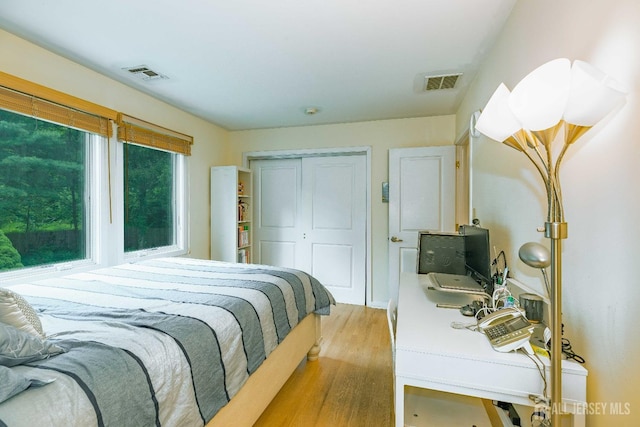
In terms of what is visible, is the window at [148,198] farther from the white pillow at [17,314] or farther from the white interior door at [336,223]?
the white pillow at [17,314]

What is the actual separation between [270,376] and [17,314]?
1221 mm

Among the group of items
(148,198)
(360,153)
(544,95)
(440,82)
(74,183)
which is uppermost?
(440,82)

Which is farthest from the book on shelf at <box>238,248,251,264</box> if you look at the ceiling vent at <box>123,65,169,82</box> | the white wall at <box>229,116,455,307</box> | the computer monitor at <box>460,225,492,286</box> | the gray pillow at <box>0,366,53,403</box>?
the gray pillow at <box>0,366,53,403</box>

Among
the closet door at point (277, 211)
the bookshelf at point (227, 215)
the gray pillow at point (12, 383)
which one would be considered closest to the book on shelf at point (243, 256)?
the bookshelf at point (227, 215)

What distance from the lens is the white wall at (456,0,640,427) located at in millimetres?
808

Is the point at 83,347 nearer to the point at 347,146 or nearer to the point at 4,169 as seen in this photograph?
the point at 4,169

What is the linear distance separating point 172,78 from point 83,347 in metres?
2.35

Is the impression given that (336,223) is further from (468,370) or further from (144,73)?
(468,370)

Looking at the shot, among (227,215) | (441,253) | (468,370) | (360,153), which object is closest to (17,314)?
(468,370)

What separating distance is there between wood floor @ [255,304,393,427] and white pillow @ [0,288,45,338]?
1.26 metres

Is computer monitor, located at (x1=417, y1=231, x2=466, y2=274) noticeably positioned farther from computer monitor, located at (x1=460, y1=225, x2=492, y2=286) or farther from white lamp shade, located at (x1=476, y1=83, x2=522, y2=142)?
white lamp shade, located at (x1=476, y1=83, x2=522, y2=142)

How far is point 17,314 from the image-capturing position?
983 millimetres

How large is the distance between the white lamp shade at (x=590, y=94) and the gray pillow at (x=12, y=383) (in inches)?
63.6

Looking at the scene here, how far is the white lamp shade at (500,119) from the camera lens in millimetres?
989
